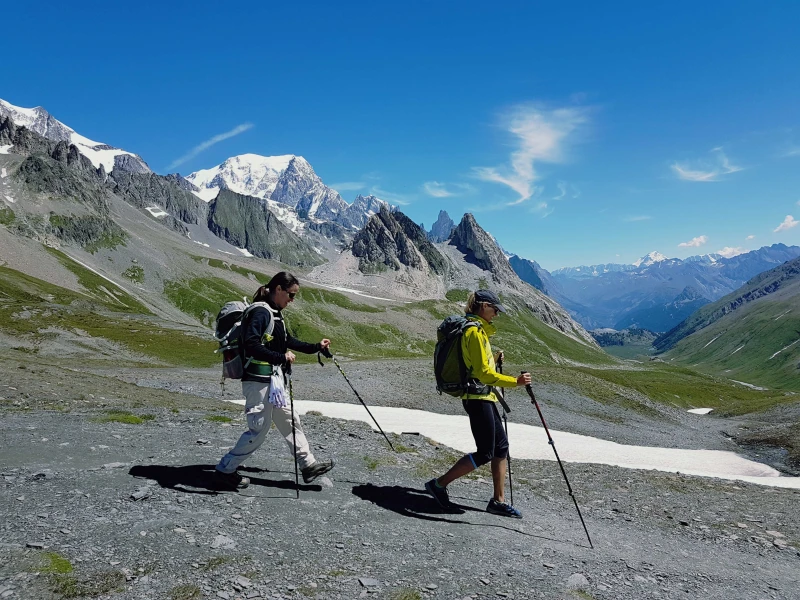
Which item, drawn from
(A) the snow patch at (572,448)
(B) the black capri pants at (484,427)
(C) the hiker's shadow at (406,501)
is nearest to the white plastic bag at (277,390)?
(C) the hiker's shadow at (406,501)

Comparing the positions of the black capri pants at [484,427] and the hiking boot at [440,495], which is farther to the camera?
the hiking boot at [440,495]

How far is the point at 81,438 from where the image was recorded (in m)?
13.4

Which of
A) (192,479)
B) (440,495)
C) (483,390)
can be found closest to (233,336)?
(192,479)

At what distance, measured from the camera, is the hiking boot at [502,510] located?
11406mm

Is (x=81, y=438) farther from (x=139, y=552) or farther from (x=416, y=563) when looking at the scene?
(x=416, y=563)

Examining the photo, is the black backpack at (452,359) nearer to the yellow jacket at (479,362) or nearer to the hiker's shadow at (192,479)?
the yellow jacket at (479,362)

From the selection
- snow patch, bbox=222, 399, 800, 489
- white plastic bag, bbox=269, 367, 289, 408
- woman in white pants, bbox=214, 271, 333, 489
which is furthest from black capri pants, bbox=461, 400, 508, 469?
snow patch, bbox=222, 399, 800, 489

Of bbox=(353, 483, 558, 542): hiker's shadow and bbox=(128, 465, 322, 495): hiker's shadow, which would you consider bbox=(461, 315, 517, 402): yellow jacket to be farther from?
bbox=(128, 465, 322, 495): hiker's shadow

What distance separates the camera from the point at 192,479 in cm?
1105

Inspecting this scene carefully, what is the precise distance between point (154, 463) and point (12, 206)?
234 metres

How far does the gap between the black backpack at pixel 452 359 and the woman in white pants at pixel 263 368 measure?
8.66 ft

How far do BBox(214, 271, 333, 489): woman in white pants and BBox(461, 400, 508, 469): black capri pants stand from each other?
3.64 metres

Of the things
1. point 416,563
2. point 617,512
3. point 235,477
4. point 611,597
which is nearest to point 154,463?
point 235,477

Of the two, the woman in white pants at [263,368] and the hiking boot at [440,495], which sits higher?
the woman in white pants at [263,368]
